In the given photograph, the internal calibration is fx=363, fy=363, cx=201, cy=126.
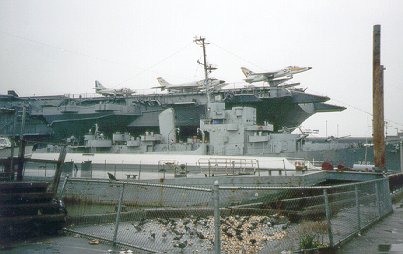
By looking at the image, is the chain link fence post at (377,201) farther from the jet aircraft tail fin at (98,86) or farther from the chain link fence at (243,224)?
the jet aircraft tail fin at (98,86)

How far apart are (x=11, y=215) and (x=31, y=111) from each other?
135ft

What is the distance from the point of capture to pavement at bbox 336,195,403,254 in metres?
6.54

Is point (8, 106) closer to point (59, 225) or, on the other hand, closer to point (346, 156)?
point (346, 156)

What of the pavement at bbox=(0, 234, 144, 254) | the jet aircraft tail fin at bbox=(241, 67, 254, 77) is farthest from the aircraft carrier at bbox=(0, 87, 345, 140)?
the pavement at bbox=(0, 234, 144, 254)

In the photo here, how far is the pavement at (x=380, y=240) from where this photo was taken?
6543 millimetres

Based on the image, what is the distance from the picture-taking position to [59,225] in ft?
25.9

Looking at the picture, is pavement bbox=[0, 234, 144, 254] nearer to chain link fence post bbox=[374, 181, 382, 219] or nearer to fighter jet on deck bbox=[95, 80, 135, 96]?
chain link fence post bbox=[374, 181, 382, 219]

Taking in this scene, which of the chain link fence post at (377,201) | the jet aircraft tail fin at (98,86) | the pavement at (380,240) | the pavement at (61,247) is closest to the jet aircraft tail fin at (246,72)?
the jet aircraft tail fin at (98,86)

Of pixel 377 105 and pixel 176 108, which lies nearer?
pixel 377 105

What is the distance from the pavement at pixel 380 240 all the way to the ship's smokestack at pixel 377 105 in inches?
139

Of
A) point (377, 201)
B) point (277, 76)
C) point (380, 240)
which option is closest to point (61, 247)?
point (380, 240)

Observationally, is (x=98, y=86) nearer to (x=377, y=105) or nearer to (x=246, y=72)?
(x=246, y=72)

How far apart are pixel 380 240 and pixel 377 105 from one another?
6.63 metres

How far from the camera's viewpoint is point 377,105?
1271 centimetres
